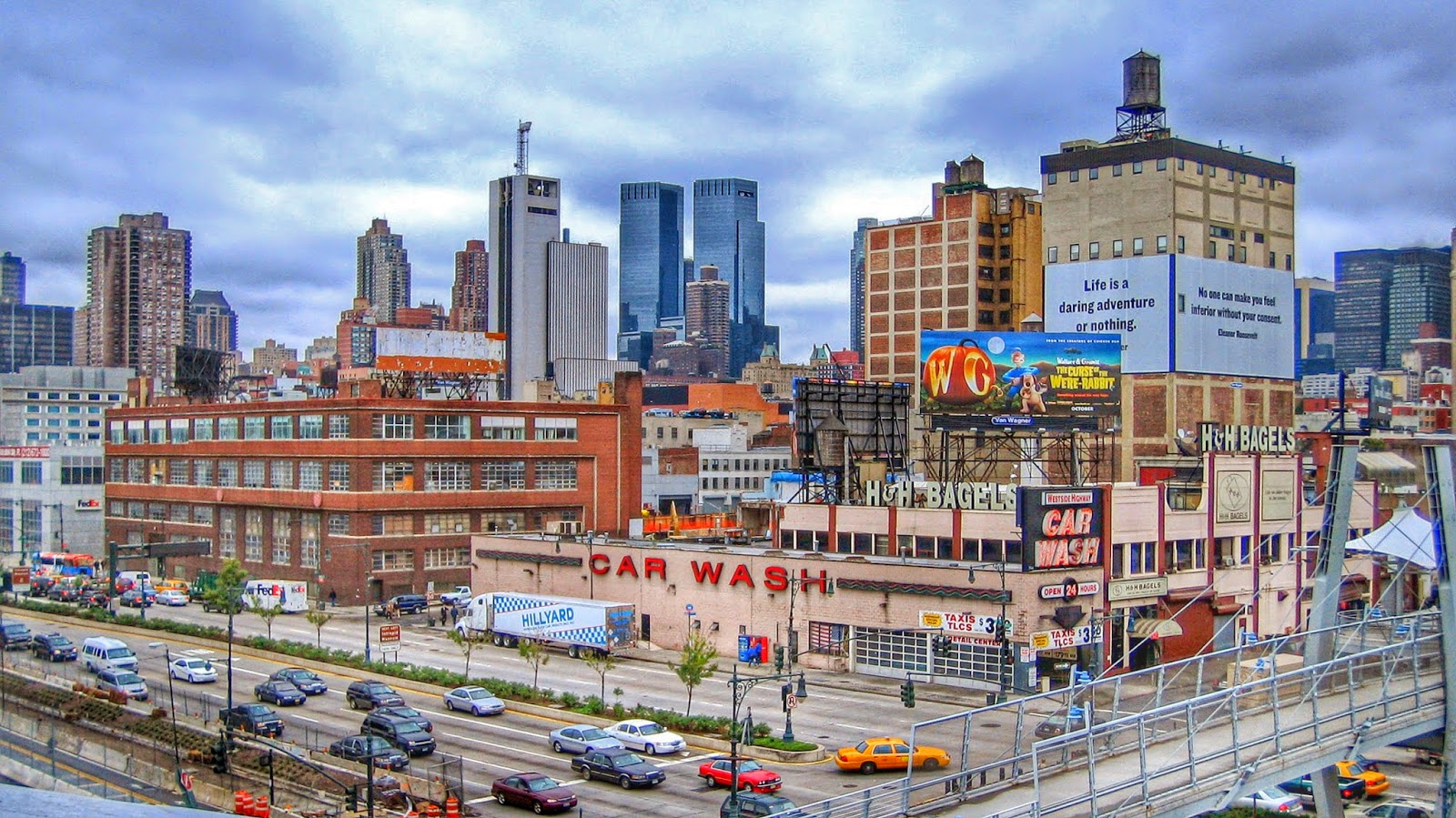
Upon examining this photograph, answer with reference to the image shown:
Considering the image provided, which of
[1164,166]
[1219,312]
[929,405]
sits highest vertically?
[1164,166]

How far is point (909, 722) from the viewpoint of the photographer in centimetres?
5519

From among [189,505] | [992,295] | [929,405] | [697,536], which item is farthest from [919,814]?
[992,295]

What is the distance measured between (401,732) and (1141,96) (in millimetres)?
127569

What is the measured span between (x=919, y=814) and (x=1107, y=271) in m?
106

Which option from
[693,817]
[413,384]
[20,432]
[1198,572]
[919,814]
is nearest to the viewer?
[919,814]

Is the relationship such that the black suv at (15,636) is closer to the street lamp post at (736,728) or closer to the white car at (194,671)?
the white car at (194,671)

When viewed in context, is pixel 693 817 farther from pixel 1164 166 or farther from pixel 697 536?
pixel 1164 166

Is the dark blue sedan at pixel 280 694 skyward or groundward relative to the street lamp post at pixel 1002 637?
groundward

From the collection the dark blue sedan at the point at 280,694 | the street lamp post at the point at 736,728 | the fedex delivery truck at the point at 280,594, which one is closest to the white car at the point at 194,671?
the dark blue sedan at the point at 280,694

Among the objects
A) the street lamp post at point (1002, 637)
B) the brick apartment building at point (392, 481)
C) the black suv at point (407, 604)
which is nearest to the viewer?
the street lamp post at point (1002, 637)

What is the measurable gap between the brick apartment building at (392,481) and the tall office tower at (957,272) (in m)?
54.4

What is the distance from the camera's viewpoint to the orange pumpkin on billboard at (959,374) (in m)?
76.9

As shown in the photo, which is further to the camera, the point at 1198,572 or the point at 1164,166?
the point at 1164,166

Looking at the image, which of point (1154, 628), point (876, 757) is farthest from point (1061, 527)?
point (876, 757)
